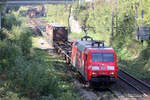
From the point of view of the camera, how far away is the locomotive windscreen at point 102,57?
16.3 metres

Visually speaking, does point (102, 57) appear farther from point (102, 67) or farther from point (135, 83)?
point (135, 83)

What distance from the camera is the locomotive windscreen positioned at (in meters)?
16.3

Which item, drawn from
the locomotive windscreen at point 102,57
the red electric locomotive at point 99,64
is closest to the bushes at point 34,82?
the red electric locomotive at point 99,64

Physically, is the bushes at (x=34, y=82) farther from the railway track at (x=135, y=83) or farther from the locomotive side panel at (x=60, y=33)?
the locomotive side panel at (x=60, y=33)

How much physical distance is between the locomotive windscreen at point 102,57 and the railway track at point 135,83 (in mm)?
2712

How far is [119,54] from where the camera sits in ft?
96.4

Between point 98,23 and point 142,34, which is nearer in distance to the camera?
point 142,34

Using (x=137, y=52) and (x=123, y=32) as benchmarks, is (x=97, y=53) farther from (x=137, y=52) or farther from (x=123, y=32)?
(x=123, y=32)

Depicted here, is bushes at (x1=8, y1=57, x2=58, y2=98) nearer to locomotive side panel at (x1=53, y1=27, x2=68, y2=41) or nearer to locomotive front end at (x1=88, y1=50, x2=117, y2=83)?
locomotive front end at (x1=88, y1=50, x2=117, y2=83)

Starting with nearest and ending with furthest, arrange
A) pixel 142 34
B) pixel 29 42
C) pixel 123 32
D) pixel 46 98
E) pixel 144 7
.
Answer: pixel 46 98 → pixel 142 34 → pixel 144 7 → pixel 29 42 → pixel 123 32

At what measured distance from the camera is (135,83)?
61.7ft

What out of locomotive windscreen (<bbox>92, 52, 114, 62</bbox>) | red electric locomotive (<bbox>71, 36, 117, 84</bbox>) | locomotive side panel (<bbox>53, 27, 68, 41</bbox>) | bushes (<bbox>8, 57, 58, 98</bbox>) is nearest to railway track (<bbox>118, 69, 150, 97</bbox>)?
red electric locomotive (<bbox>71, 36, 117, 84</bbox>)

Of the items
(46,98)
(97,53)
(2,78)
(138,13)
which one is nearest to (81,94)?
(97,53)

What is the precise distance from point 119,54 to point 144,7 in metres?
5.70
